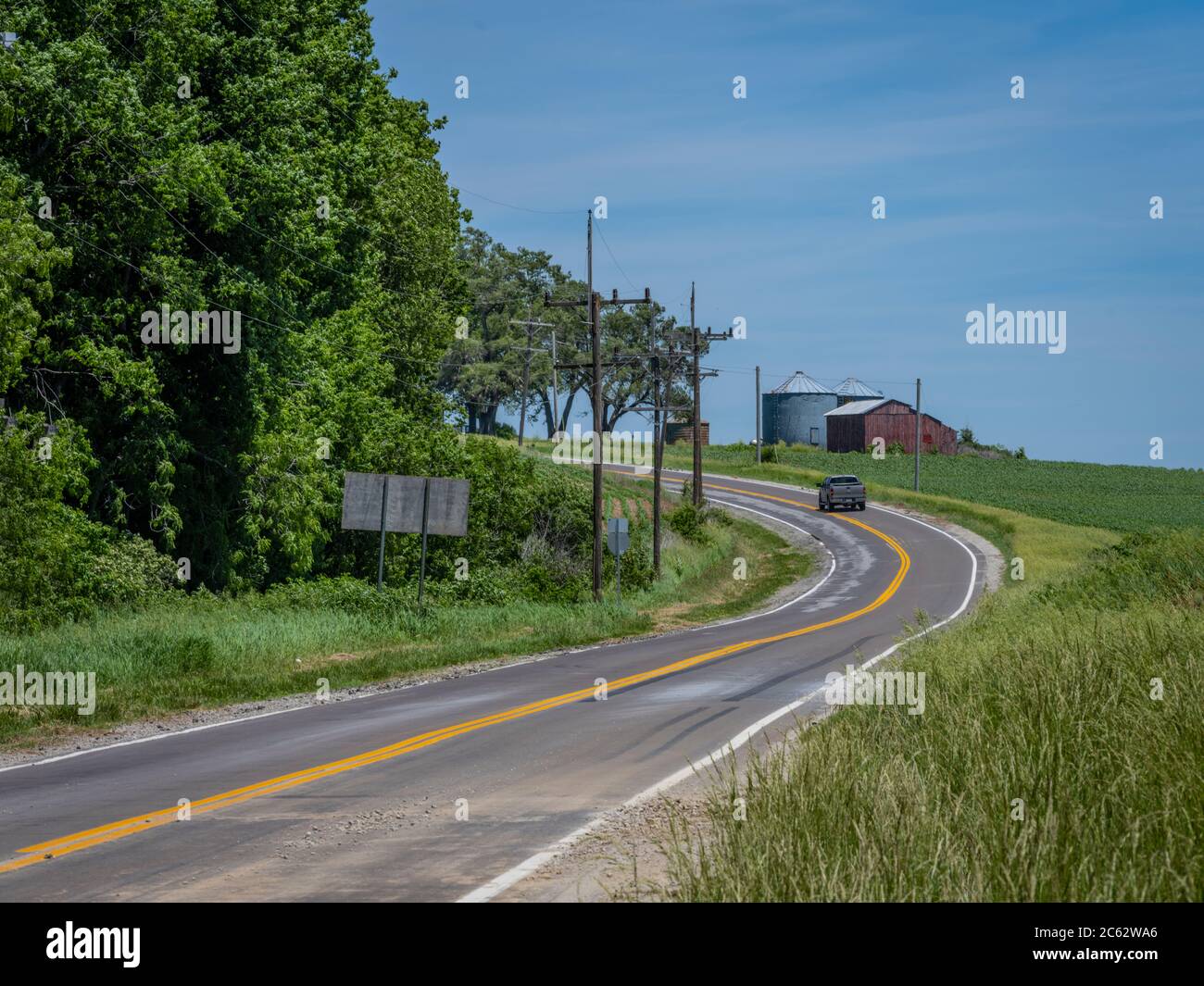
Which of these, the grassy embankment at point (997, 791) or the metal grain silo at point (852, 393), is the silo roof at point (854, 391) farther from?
the grassy embankment at point (997, 791)

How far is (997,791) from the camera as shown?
8.72 m

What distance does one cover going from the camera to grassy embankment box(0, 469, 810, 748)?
1944 cm

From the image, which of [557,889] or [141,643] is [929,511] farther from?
[557,889]

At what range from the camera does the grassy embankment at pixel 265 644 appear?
19438 millimetres

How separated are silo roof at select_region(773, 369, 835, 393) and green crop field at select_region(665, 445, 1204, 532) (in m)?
11.2

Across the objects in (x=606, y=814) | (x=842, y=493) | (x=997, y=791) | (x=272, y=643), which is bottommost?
(x=272, y=643)

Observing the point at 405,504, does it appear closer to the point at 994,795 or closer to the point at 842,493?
the point at 994,795

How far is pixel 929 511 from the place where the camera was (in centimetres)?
7575

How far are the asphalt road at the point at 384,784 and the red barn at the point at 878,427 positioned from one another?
96.9 metres

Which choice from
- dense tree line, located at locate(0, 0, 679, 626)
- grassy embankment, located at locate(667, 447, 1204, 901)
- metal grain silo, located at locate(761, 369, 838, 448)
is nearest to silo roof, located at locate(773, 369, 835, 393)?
metal grain silo, located at locate(761, 369, 838, 448)

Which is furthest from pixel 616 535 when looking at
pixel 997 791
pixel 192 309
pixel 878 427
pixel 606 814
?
pixel 878 427

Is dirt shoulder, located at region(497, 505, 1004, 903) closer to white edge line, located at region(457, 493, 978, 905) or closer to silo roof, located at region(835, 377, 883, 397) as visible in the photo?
white edge line, located at region(457, 493, 978, 905)

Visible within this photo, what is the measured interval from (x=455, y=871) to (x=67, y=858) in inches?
117

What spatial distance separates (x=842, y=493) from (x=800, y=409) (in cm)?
5775
